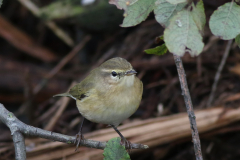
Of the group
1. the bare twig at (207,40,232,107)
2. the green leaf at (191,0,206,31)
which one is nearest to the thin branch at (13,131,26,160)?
the green leaf at (191,0,206,31)

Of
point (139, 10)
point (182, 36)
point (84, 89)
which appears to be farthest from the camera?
point (84, 89)

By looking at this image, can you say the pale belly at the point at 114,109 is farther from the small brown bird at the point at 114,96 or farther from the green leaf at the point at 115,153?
the green leaf at the point at 115,153

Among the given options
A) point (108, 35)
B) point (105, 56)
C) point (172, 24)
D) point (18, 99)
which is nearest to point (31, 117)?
point (18, 99)

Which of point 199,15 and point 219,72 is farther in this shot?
point 219,72

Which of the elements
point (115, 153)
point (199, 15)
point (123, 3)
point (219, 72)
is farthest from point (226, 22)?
point (219, 72)

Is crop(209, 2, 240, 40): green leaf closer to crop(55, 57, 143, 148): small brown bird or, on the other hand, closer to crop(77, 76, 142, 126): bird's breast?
crop(55, 57, 143, 148): small brown bird

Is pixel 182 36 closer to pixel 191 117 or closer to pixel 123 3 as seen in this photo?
pixel 123 3
